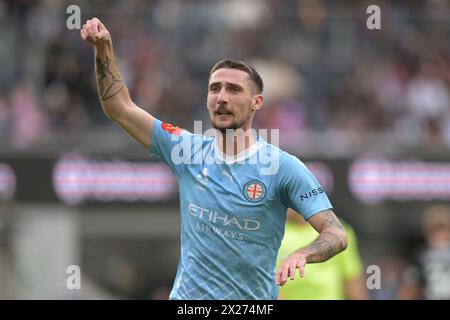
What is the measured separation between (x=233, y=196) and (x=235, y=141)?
37 centimetres

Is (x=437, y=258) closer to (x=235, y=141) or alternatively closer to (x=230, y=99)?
(x=235, y=141)

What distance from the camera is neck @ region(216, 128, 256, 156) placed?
7141mm

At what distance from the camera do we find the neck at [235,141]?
7141 mm

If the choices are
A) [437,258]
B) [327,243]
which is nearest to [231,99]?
[327,243]

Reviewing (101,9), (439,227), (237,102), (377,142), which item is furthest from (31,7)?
(237,102)

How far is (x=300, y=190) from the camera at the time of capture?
690 cm

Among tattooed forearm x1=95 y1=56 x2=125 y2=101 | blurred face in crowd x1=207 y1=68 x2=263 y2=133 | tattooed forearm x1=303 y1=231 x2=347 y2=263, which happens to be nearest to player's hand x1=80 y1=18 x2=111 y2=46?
tattooed forearm x1=95 y1=56 x2=125 y2=101

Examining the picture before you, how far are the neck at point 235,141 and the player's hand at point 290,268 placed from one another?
3.18 ft

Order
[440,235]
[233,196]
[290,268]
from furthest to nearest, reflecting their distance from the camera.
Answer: [440,235], [233,196], [290,268]

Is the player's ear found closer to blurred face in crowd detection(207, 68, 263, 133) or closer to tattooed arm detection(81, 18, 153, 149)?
blurred face in crowd detection(207, 68, 263, 133)

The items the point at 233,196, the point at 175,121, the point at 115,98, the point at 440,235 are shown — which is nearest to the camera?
the point at 233,196

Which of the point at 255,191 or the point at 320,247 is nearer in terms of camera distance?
the point at 320,247

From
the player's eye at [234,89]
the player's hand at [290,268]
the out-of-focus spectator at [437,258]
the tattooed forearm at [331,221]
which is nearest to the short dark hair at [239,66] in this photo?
the player's eye at [234,89]

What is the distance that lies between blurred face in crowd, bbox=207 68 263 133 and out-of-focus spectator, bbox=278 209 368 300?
306cm
